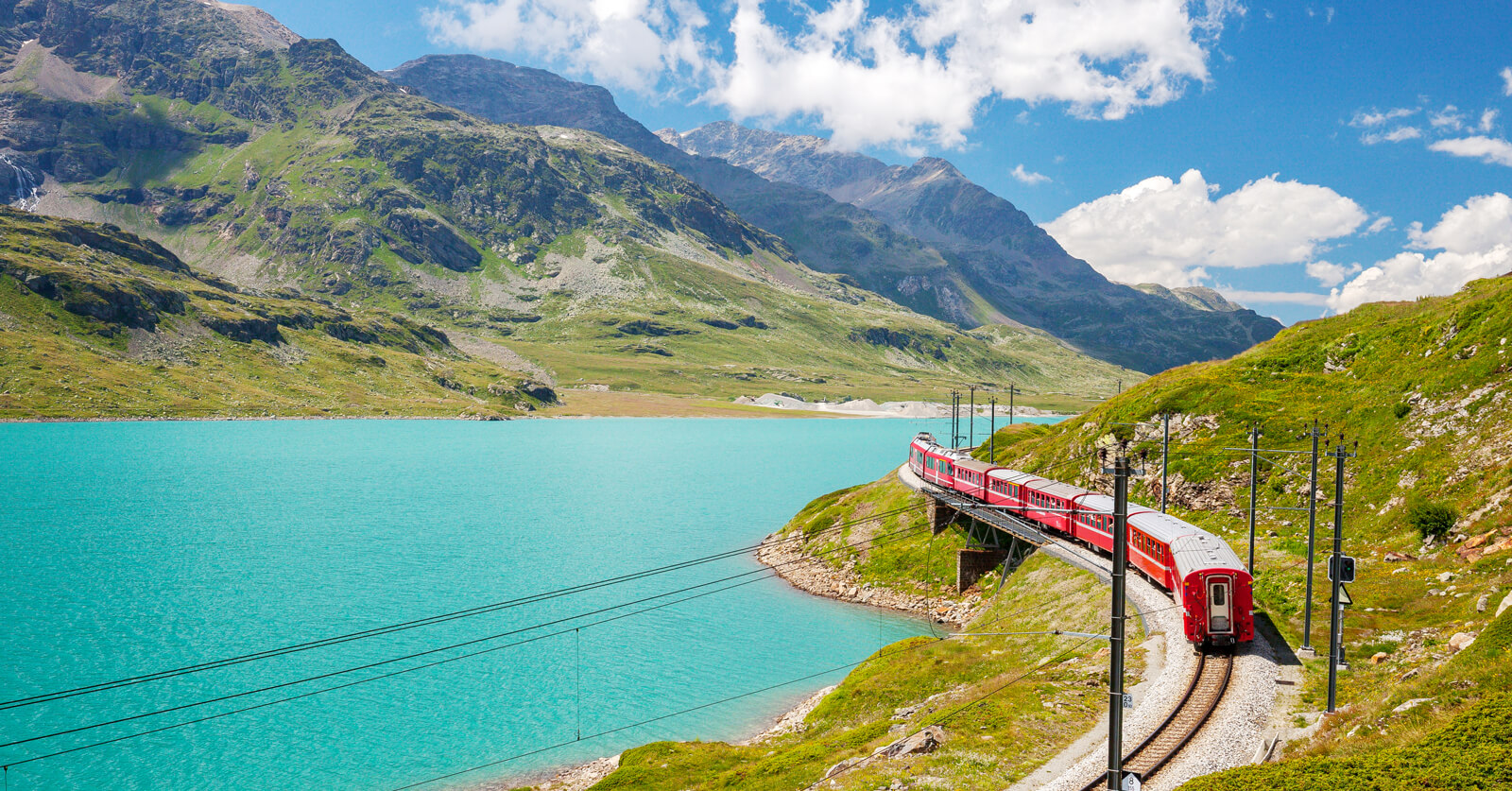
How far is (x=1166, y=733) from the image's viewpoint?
2564 cm

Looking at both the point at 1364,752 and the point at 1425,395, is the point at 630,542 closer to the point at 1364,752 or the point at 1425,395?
the point at 1425,395

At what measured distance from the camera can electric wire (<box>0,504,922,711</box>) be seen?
44.5 metres

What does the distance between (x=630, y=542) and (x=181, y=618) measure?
4417 cm

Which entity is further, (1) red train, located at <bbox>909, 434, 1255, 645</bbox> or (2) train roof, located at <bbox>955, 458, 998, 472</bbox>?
(2) train roof, located at <bbox>955, 458, 998, 472</bbox>

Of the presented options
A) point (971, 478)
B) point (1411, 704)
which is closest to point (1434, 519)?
point (1411, 704)

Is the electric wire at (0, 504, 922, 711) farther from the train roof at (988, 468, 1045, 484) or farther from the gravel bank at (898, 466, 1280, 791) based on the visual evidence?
the gravel bank at (898, 466, 1280, 791)

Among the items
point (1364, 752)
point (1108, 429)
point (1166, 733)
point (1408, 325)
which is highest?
point (1408, 325)

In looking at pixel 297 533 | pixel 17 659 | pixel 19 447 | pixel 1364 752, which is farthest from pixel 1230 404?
pixel 19 447

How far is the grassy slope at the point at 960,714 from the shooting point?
26.4 m

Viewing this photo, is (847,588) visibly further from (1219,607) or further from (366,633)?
(1219,607)

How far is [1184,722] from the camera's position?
86.3 feet

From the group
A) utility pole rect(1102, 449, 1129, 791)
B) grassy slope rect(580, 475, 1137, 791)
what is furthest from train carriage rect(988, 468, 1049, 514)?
utility pole rect(1102, 449, 1129, 791)

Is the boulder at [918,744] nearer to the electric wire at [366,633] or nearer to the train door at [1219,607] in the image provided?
the train door at [1219,607]

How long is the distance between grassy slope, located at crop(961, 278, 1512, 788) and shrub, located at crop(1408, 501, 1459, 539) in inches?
22.7
